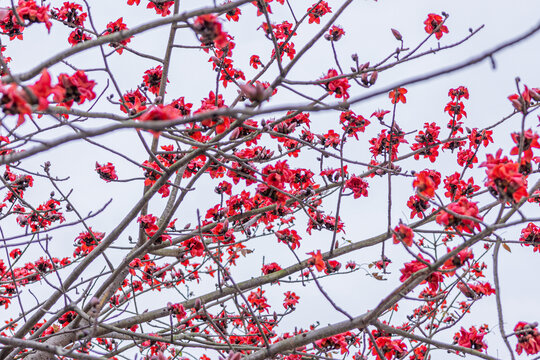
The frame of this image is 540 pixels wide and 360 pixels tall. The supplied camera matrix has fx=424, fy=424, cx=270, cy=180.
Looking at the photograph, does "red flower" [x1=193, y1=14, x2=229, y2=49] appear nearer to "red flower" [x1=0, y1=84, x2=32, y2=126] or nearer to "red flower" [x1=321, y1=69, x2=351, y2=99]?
"red flower" [x1=0, y1=84, x2=32, y2=126]

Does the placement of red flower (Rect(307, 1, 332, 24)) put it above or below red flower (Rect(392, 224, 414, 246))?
above

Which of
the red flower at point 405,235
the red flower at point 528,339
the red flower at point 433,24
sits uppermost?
the red flower at point 433,24

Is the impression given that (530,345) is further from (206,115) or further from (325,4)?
(325,4)

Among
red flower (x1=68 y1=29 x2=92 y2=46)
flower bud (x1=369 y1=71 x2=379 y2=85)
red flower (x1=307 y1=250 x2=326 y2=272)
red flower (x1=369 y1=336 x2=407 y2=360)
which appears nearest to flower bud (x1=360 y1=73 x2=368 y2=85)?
flower bud (x1=369 y1=71 x2=379 y2=85)

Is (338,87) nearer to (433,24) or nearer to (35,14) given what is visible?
(433,24)

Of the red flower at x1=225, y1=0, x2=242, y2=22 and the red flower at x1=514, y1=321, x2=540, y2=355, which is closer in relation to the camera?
the red flower at x1=514, y1=321, x2=540, y2=355

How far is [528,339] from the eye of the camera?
1914 millimetres

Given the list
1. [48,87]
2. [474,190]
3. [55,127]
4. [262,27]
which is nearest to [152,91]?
[262,27]

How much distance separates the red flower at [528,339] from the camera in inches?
74.9

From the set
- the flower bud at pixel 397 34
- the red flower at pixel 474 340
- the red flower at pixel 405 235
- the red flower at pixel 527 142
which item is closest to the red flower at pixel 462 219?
the red flower at pixel 405 235

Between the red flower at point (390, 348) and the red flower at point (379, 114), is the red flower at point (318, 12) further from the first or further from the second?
the red flower at point (390, 348)

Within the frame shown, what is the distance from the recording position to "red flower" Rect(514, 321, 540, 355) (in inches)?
74.9

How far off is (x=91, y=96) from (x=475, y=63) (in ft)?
4.37

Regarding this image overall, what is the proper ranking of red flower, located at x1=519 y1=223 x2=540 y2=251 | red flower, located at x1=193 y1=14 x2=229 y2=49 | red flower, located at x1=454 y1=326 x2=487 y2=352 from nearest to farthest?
1. red flower, located at x1=193 y1=14 x2=229 y2=49
2. red flower, located at x1=454 y1=326 x2=487 y2=352
3. red flower, located at x1=519 y1=223 x2=540 y2=251
